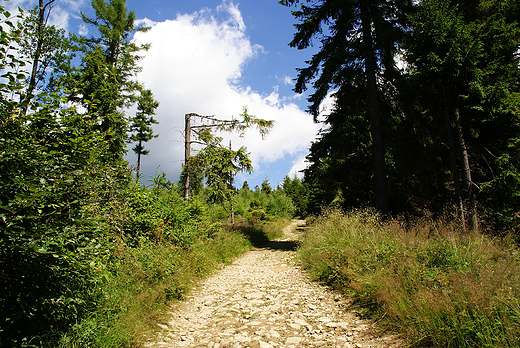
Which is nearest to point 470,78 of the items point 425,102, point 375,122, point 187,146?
point 425,102

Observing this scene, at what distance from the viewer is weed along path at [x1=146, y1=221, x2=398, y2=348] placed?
3.52 m

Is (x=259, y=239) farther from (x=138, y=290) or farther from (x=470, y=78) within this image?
(x=470, y=78)

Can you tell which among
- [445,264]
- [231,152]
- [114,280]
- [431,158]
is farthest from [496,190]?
[114,280]

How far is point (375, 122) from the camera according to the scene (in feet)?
32.1

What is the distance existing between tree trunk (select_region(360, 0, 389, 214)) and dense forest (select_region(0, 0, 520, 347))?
0.04m

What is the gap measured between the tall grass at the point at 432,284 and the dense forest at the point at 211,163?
203 cm

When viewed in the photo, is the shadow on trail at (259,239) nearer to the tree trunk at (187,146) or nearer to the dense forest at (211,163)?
the dense forest at (211,163)

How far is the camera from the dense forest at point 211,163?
2453 millimetres

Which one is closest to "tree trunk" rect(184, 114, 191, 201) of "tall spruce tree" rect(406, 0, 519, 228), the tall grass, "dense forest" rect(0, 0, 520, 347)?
"dense forest" rect(0, 0, 520, 347)

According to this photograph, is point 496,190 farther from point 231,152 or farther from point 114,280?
point 114,280

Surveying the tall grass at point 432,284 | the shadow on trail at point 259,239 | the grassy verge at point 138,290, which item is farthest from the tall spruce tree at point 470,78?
the shadow on trail at point 259,239

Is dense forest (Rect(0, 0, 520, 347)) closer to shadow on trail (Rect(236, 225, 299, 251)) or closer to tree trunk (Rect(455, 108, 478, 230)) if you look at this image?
tree trunk (Rect(455, 108, 478, 230))

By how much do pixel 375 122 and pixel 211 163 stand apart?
22.9 ft

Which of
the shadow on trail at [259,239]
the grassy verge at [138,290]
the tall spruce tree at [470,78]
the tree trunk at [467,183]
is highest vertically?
the tall spruce tree at [470,78]
